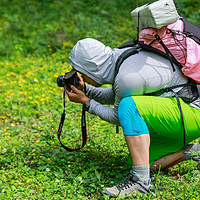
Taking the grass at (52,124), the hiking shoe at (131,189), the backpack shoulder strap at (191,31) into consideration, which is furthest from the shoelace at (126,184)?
the backpack shoulder strap at (191,31)

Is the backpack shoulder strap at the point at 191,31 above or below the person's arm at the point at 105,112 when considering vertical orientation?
above

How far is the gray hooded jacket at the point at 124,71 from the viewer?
2580 millimetres

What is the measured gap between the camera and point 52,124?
3.92m

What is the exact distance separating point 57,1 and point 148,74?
20.4 ft

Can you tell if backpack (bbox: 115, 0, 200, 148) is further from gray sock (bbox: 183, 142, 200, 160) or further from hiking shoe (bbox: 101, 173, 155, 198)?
hiking shoe (bbox: 101, 173, 155, 198)

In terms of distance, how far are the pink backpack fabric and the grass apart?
82 cm

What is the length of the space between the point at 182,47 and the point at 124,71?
0.46m

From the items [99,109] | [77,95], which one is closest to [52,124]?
[77,95]

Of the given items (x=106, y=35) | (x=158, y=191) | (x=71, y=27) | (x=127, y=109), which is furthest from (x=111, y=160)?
(x=71, y=27)

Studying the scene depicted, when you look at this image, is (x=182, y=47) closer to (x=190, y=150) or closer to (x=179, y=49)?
(x=179, y=49)

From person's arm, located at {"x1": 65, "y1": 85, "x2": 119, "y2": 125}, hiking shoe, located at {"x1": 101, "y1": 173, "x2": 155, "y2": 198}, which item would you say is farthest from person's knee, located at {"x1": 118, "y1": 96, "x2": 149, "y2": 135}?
hiking shoe, located at {"x1": 101, "y1": 173, "x2": 155, "y2": 198}

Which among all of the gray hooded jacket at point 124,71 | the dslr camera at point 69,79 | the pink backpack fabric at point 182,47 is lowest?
the dslr camera at point 69,79

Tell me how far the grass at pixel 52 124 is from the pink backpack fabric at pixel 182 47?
822 millimetres

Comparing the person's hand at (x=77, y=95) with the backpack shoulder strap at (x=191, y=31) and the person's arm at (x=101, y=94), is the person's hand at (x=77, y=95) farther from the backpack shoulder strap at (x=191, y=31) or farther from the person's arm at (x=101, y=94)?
the backpack shoulder strap at (x=191, y=31)
